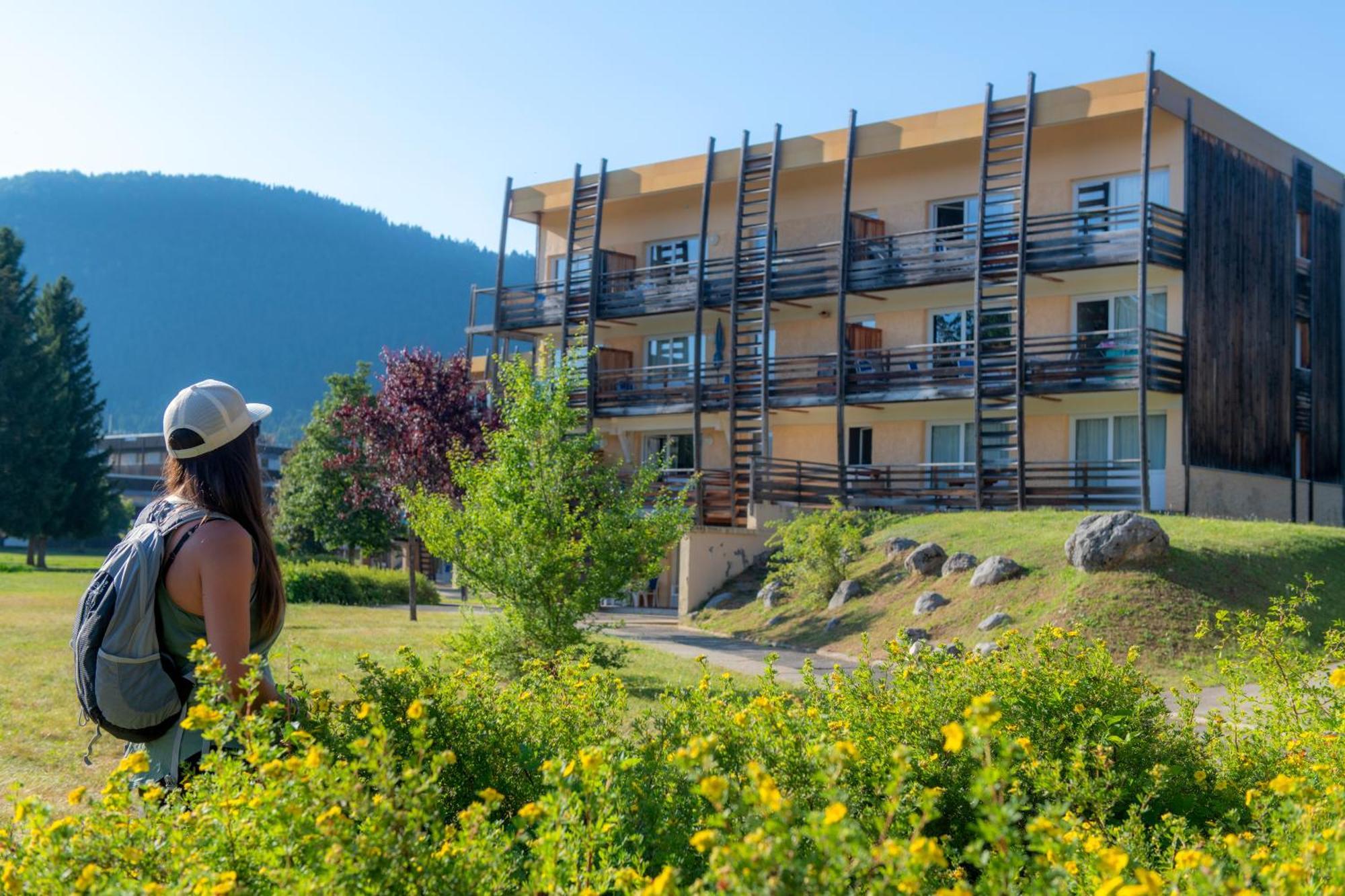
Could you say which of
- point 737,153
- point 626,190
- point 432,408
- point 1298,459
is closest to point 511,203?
point 626,190

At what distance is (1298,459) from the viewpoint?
30375 millimetres

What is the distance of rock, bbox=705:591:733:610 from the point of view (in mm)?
23766

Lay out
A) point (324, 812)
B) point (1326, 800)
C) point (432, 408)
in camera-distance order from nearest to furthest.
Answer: point (324, 812) → point (1326, 800) → point (432, 408)

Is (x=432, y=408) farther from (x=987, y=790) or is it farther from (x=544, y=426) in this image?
(x=987, y=790)

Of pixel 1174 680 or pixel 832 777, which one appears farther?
pixel 1174 680

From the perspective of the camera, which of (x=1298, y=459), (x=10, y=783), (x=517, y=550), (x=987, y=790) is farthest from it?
(x=1298, y=459)

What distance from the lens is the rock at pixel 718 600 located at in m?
23.8

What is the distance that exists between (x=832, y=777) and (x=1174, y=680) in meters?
12.0

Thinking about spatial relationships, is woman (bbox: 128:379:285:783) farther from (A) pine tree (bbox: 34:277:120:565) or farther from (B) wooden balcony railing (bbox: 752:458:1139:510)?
(A) pine tree (bbox: 34:277:120:565)

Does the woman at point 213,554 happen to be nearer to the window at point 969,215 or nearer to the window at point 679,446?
the window at point 969,215

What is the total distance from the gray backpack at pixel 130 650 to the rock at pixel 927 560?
54.9 feet

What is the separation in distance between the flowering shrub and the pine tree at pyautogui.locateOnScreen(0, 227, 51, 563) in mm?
44485

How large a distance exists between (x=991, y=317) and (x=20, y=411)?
3466cm

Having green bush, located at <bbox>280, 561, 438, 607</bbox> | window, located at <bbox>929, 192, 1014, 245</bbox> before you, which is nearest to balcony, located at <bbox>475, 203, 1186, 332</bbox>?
window, located at <bbox>929, 192, 1014, 245</bbox>
